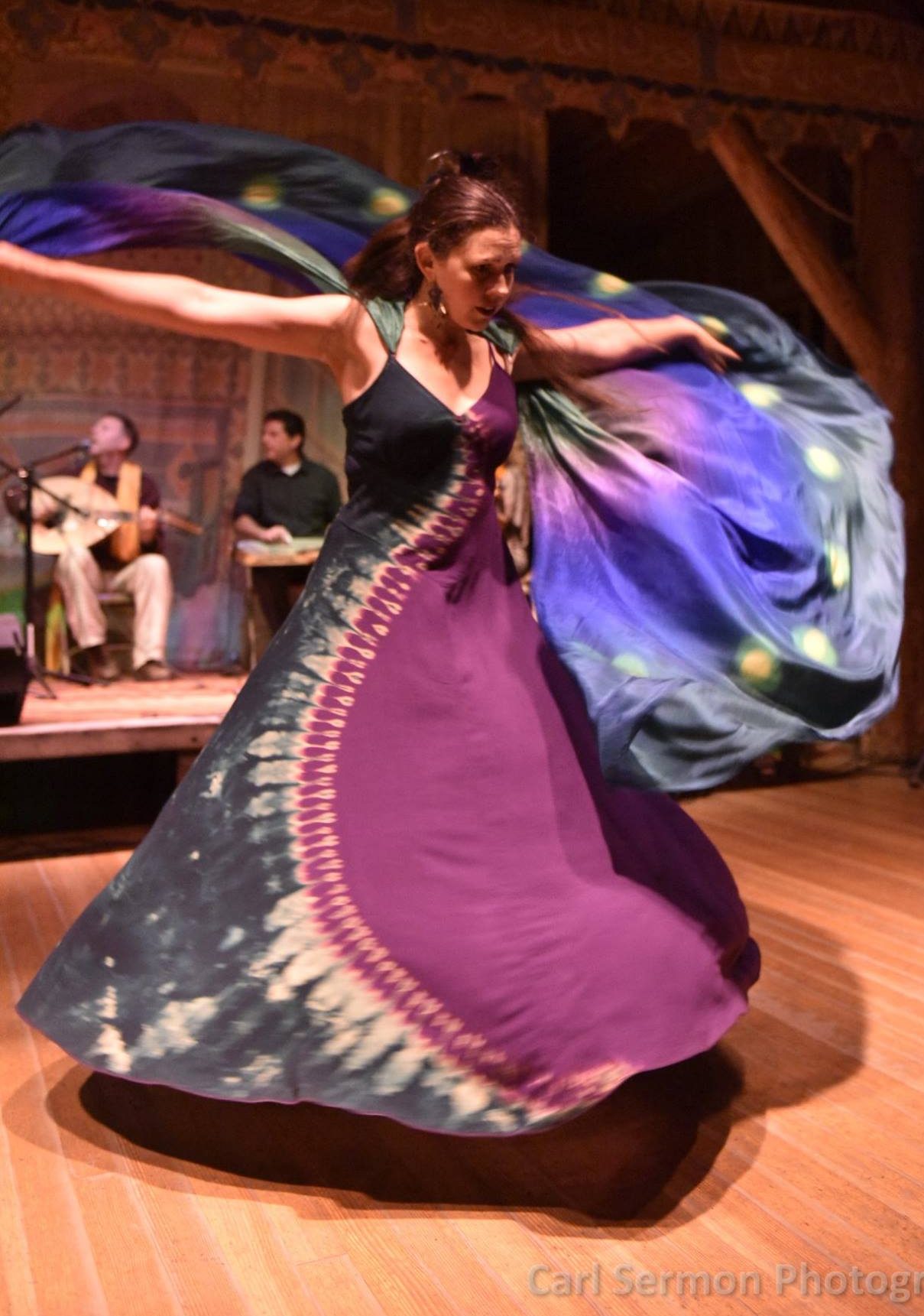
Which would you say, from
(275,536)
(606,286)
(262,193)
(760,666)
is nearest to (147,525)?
(275,536)

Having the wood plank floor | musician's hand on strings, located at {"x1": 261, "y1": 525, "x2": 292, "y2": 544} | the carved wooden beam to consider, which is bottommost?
the wood plank floor

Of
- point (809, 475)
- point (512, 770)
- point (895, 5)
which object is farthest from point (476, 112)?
point (512, 770)

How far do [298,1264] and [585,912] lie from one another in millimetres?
572

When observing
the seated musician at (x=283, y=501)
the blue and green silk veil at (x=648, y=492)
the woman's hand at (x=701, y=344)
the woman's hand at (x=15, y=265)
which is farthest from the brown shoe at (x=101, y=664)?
the woman's hand at (x=701, y=344)

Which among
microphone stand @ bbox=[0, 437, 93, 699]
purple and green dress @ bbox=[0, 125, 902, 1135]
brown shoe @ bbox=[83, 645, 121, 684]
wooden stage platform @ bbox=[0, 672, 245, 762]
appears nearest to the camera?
purple and green dress @ bbox=[0, 125, 902, 1135]

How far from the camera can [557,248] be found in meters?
7.93

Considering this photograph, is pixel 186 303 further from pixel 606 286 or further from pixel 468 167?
pixel 606 286

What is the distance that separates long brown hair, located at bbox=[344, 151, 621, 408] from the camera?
1716 millimetres

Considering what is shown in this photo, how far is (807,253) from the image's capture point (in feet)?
15.6

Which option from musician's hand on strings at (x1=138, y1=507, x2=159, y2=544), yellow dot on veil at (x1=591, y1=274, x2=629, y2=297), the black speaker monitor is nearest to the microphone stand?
musician's hand on strings at (x1=138, y1=507, x2=159, y2=544)

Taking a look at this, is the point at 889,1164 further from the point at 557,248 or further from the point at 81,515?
Result: the point at 557,248

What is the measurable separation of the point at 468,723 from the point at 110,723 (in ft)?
7.28

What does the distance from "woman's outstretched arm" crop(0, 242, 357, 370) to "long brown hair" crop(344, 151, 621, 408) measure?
0.07 m

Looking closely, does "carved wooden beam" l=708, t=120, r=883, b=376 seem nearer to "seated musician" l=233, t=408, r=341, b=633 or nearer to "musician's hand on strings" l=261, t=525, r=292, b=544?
"seated musician" l=233, t=408, r=341, b=633
